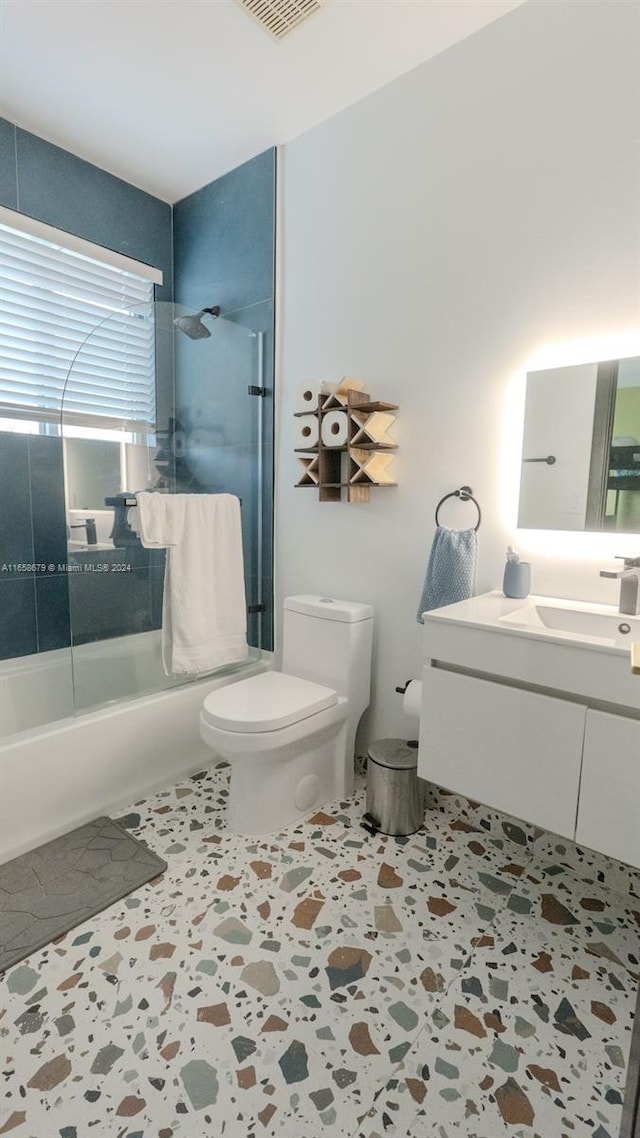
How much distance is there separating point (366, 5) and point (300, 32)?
0.23 meters

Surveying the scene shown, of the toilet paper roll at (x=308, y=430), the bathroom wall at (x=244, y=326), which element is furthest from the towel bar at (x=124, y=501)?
the toilet paper roll at (x=308, y=430)

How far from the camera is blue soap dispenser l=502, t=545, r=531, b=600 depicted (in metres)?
1.77

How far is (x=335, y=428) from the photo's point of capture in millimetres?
2172

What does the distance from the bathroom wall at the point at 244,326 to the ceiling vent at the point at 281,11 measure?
0.67 metres

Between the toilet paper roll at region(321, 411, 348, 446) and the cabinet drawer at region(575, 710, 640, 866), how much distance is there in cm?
132

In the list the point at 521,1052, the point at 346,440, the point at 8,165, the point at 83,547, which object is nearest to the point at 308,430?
the point at 346,440

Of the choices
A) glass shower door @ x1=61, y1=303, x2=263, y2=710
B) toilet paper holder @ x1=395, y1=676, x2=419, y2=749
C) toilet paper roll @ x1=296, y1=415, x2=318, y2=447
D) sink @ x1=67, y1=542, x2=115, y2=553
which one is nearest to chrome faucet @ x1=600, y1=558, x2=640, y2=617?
toilet paper holder @ x1=395, y1=676, x2=419, y2=749

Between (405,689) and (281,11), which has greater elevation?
(281,11)

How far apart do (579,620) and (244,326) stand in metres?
2.03

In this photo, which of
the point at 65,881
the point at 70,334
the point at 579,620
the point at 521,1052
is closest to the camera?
the point at 521,1052

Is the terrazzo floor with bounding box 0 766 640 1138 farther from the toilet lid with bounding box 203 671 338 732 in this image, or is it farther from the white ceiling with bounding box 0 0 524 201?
the white ceiling with bounding box 0 0 524 201

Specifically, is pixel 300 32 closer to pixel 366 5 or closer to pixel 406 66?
pixel 366 5

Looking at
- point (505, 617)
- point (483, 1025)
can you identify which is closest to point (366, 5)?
point (505, 617)

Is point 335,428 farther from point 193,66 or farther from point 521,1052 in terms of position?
point 521,1052
